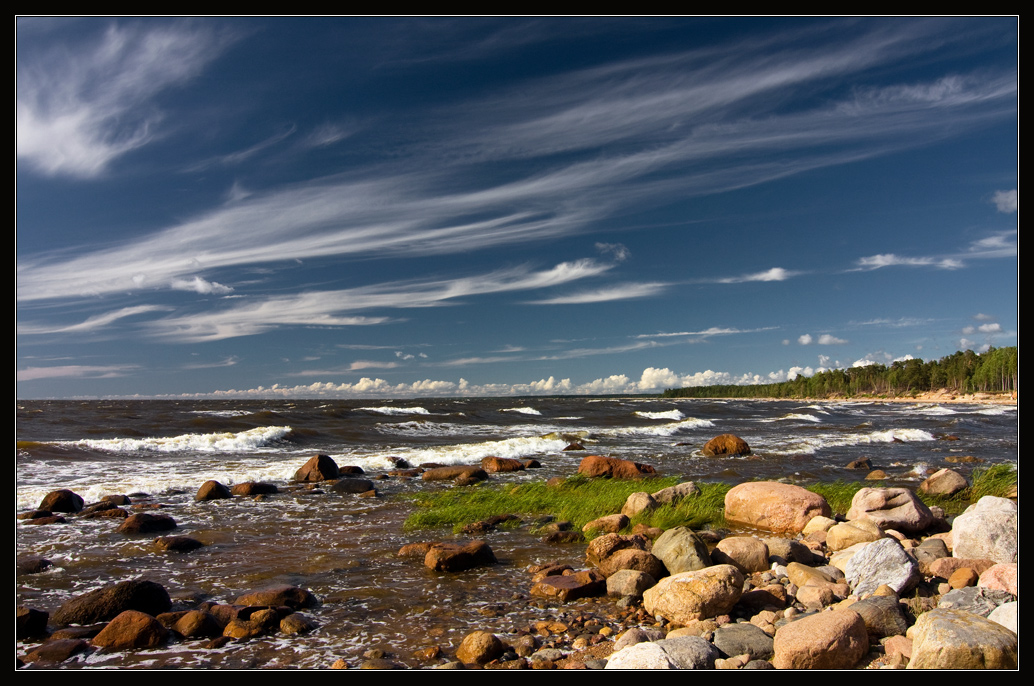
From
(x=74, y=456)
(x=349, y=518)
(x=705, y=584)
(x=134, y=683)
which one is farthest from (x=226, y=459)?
(x=705, y=584)

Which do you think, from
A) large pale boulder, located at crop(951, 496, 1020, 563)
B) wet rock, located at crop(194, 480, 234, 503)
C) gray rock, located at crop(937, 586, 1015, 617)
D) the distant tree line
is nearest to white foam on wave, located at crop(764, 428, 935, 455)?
large pale boulder, located at crop(951, 496, 1020, 563)

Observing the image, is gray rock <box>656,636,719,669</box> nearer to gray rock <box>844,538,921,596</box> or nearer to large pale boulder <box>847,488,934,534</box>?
gray rock <box>844,538,921,596</box>

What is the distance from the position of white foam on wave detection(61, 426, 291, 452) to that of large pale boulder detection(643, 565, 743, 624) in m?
26.0

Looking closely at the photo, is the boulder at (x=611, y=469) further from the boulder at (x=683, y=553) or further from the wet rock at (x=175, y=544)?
the wet rock at (x=175, y=544)

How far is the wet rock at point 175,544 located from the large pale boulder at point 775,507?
38.7 ft

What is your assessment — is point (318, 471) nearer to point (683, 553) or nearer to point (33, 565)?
point (33, 565)

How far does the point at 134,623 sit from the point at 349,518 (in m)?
6.95

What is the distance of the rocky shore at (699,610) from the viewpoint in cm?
527

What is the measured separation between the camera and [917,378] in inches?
5123

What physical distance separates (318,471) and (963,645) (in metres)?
18.2

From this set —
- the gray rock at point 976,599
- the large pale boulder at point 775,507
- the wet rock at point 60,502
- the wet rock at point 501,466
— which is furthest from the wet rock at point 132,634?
the wet rock at point 501,466

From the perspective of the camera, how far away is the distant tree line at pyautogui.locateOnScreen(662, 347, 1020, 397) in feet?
333

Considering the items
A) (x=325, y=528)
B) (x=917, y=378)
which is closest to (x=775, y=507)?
(x=325, y=528)

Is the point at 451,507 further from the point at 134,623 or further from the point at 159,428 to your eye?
the point at 159,428
